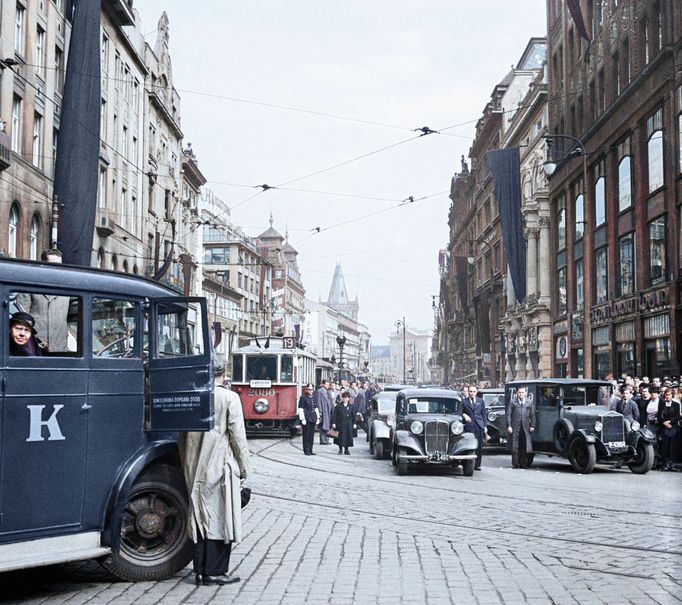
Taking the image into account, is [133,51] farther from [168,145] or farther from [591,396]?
[591,396]

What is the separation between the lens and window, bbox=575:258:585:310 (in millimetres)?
37719

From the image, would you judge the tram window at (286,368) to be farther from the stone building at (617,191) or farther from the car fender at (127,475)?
the car fender at (127,475)

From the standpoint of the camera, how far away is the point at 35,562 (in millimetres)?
6395

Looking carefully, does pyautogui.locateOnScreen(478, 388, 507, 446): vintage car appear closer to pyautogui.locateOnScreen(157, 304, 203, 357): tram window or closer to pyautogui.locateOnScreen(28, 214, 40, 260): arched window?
pyautogui.locateOnScreen(28, 214, 40, 260): arched window

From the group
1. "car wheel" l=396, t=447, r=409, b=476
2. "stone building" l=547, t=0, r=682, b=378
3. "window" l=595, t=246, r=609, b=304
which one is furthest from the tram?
"window" l=595, t=246, r=609, b=304

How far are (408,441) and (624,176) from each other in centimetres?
1860

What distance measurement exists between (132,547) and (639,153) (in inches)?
1027

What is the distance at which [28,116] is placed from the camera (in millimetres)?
29312

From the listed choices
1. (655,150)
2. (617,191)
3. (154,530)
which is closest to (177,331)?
(154,530)

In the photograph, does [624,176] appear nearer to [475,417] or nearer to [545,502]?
[475,417]

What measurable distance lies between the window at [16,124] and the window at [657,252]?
20.0m

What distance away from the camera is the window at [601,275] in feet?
112

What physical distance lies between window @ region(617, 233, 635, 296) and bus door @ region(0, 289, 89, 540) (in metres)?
26.2

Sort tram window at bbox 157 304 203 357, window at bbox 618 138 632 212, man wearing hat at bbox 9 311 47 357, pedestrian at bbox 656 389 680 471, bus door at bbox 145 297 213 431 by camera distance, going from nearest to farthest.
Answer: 1. man wearing hat at bbox 9 311 47 357
2. bus door at bbox 145 297 213 431
3. tram window at bbox 157 304 203 357
4. pedestrian at bbox 656 389 680 471
5. window at bbox 618 138 632 212
